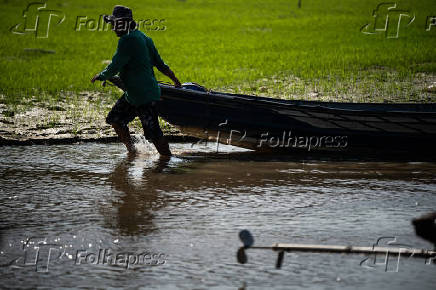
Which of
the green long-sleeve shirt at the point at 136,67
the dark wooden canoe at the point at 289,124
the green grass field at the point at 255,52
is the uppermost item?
the green grass field at the point at 255,52

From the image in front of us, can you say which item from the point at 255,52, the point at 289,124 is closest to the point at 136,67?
the point at 289,124

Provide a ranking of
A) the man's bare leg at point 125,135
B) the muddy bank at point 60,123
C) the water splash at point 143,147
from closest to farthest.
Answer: the man's bare leg at point 125,135, the water splash at point 143,147, the muddy bank at point 60,123

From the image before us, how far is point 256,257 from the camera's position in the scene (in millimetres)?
4980

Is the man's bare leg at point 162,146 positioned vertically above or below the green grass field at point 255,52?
below

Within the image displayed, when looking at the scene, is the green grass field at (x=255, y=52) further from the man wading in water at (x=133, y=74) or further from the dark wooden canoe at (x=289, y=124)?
the man wading in water at (x=133, y=74)

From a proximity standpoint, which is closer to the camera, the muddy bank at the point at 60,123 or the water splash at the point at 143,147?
the water splash at the point at 143,147

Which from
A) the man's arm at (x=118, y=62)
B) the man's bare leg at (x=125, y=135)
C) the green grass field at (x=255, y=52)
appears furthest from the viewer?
the green grass field at (x=255, y=52)

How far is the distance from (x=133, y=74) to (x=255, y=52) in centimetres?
1232

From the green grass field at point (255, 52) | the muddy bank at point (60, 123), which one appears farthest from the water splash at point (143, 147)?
the green grass field at point (255, 52)

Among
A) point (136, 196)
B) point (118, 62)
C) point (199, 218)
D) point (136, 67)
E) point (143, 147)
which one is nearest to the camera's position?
point (199, 218)

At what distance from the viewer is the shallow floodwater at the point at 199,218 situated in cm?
469

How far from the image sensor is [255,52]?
1972cm

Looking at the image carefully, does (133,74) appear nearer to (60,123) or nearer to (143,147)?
(143,147)

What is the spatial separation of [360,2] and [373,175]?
2895 centimetres
